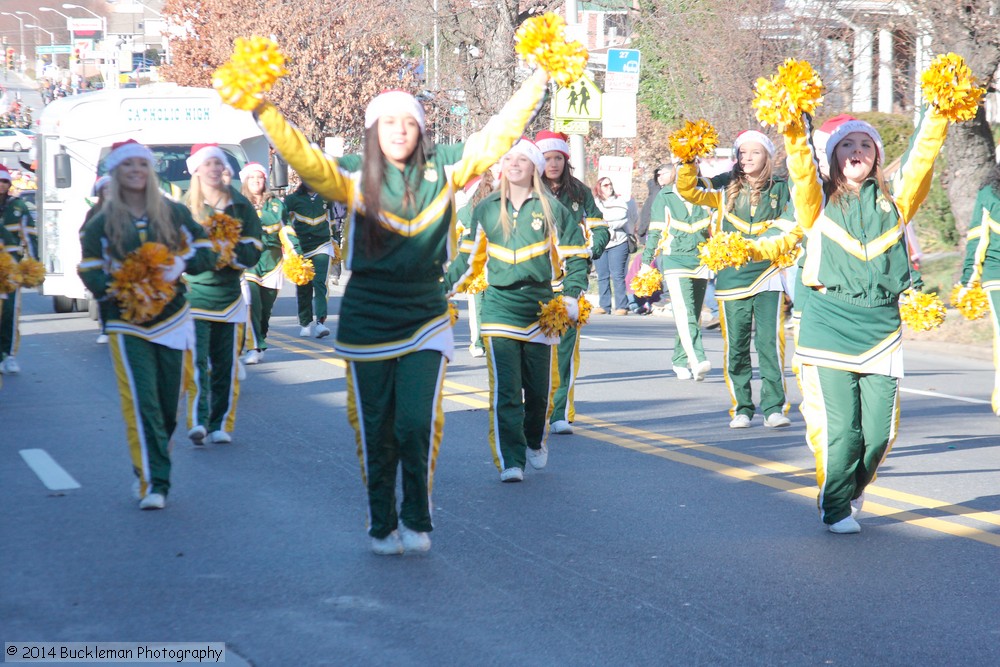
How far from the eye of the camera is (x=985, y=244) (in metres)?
10.4

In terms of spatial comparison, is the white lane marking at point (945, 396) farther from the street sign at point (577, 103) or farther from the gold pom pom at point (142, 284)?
the street sign at point (577, 103)

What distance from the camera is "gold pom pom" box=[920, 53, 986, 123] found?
6504 millimetres

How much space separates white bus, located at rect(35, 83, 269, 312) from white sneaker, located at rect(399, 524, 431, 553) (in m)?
13.9

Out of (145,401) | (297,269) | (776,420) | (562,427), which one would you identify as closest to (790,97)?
(145,401)

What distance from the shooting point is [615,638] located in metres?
5.32

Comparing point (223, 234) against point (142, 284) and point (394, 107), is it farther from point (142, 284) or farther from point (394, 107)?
point (394, 107)

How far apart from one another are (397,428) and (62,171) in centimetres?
1461

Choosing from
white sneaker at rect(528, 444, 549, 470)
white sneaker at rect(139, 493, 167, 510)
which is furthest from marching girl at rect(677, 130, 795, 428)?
white sneaker at rect(139, 493, 167, 510)

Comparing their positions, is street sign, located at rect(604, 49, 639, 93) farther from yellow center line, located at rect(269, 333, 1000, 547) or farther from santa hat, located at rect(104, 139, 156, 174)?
santa hat, located at rect(104, 139, 156, 174)

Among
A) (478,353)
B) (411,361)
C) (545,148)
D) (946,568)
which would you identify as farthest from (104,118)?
(946,568)

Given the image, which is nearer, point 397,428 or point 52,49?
point 397,428

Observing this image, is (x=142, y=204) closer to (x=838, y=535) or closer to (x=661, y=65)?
(x=838, y=535)

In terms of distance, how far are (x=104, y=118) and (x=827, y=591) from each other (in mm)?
16420

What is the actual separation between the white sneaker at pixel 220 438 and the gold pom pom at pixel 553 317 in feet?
8.71
